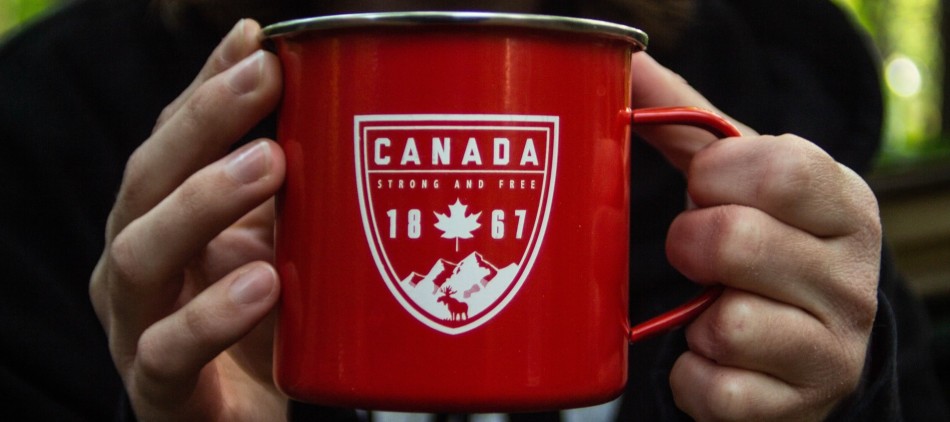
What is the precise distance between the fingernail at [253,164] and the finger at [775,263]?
0.39 meters

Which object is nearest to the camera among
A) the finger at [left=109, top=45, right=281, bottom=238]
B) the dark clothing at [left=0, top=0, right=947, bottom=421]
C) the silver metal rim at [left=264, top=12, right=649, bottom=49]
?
the silver metal rim at [left=264, top=12, right=649, bottom=49]

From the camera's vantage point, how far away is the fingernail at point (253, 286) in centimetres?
83

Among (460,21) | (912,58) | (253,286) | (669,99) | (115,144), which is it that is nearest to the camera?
(460,21)

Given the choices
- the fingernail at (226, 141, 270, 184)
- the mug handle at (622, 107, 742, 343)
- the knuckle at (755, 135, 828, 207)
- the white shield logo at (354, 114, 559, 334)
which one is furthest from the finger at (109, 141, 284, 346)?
the knuckle at (755, 135, 828, 207)

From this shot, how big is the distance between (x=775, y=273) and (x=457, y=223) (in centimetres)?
30

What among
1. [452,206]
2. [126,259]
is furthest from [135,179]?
[452,206]

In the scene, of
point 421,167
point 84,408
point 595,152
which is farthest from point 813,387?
point 84,408

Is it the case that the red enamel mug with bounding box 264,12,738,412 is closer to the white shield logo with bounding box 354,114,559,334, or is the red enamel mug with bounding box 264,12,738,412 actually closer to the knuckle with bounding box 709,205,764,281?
the white shield logo with bounding box 354,114,559,334

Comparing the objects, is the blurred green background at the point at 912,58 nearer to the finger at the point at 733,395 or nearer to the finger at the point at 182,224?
the finger at the point at 733,395

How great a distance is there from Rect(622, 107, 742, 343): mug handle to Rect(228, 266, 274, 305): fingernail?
32 centimetres

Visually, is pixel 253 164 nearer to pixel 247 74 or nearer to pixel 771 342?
pixel 247 74

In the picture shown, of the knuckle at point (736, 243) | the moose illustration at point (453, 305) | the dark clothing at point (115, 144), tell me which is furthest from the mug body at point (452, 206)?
the dark clothing at point (115, 144)

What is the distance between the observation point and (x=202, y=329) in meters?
0.85

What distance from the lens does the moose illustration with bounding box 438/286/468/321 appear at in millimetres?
732
